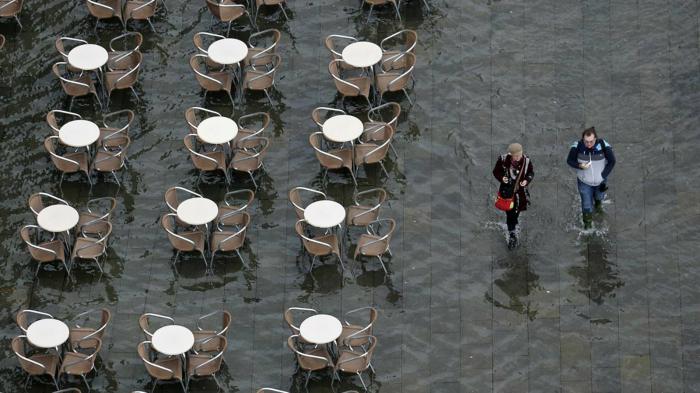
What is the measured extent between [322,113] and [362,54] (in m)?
1.05

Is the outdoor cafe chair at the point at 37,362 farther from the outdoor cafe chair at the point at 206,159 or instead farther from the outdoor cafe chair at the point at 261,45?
the outdoor cafe chair at the point at 261,45

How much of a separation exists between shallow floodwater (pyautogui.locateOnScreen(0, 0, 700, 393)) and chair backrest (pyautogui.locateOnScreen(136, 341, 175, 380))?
374 mm

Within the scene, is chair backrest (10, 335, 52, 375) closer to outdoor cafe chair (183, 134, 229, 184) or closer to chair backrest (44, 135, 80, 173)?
chair backrest (44, 135, 80, 173)

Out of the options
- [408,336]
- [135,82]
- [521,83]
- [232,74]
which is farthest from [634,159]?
[135,82]

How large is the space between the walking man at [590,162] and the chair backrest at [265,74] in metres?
4.82

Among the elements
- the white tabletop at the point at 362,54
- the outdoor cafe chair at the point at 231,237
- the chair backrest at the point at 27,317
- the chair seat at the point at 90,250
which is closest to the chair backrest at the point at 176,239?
the outdoor cafe chair at the point at 231,237

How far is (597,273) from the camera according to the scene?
21.6 meters

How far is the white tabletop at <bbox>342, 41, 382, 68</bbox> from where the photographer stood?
76.8ft

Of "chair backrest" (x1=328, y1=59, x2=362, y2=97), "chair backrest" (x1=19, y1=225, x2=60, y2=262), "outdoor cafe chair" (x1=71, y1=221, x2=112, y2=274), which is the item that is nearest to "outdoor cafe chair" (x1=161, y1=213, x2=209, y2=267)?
"outdoor cafe chair" (x1=71, y1=221, x2=112, y2=274)

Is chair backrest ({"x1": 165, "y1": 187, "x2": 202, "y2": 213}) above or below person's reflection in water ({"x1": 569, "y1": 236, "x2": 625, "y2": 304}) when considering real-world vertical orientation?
above

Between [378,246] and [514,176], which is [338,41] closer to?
[378,246]

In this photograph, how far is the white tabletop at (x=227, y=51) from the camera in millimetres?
23516

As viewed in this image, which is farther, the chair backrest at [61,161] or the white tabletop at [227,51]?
the white tabletop at [227,51]

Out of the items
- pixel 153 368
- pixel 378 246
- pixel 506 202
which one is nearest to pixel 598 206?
pixel 506 202
